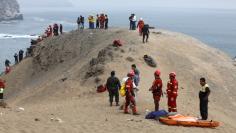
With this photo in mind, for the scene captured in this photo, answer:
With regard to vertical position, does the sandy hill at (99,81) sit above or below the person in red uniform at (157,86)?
below

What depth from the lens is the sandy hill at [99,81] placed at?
18.2 meters

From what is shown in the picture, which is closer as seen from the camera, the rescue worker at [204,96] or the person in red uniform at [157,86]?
the rescue worker at [204,96]

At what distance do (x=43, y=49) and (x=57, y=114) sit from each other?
99.2 feet

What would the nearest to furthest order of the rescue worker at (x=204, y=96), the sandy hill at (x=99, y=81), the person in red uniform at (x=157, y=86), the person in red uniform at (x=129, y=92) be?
1. the sandy hill at (x=99, y=81)
2. the rescue worker at (x=204, y=96)
3. the person in red uniform at (x=157, y=86)
4. the person in red uniform at (x=129, y=92)

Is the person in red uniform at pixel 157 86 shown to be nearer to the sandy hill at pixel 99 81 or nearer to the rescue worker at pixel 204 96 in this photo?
the sandy hill at pixel 99 81

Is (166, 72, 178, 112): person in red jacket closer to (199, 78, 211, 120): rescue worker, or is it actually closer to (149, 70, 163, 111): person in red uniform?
(149, 70, 163, 111): person in red uniform

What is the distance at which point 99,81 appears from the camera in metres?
28.1

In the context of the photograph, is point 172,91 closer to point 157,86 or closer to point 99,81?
point 157,86

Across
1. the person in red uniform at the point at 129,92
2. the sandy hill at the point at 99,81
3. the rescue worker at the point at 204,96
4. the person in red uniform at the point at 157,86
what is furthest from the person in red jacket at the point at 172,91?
the person in red uniform at the point at 129,92

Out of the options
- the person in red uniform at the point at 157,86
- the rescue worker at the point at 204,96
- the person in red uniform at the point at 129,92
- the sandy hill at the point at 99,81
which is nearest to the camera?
the sandy hill at the point at 99,81

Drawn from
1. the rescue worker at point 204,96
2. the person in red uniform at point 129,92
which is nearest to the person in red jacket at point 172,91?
the rescue worker at point 204,96

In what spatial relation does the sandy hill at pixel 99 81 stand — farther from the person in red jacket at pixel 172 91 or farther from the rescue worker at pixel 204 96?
the person in red jacket at pixel 172 91

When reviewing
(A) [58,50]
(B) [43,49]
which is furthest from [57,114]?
(B) [43,49]

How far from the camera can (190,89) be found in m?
30.0
